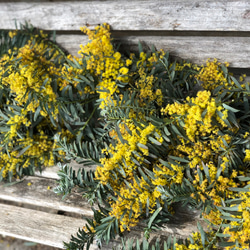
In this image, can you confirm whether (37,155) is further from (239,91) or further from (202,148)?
(239,91)

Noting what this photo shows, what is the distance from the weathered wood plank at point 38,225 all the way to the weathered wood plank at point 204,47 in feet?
4.27

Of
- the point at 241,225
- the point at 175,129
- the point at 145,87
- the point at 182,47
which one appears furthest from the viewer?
the point at 182,47

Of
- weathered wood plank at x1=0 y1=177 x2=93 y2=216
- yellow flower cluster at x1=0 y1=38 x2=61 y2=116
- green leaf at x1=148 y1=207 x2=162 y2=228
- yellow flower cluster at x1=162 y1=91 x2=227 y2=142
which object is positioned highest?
yellow flower cluster at x1=0 y1=38 x2=61 y2=116

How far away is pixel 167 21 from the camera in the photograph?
183 cm

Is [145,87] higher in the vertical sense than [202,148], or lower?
higher

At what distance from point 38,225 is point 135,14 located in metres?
1.62

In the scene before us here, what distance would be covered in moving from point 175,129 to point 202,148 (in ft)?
0.62

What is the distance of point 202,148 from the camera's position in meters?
1.57

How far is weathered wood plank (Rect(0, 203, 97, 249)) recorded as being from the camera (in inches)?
76.4

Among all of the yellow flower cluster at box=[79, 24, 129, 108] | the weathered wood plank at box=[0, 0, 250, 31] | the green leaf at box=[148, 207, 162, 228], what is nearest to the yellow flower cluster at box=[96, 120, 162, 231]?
the green leaf at box=[148, 207, 162, 228]

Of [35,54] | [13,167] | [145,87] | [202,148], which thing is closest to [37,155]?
[13,167]

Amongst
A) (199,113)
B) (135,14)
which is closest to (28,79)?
(135,14)

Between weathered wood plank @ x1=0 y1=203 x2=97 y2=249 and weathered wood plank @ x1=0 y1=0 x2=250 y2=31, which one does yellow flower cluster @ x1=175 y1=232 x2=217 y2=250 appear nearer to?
weathered wood plank @ x1=0 y1=203 x2=97 y2=249

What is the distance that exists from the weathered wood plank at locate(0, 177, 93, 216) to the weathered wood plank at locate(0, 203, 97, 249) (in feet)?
0.22
